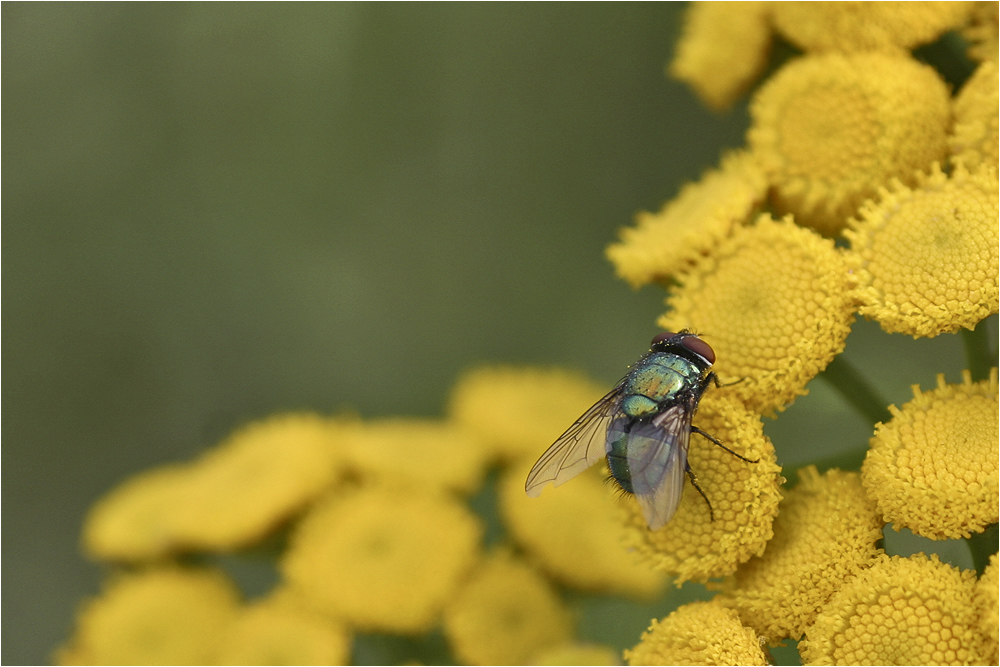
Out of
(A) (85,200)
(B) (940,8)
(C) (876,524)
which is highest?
(A) (85,200)

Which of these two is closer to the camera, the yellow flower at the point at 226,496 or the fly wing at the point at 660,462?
the fly wing at the point at 660,462

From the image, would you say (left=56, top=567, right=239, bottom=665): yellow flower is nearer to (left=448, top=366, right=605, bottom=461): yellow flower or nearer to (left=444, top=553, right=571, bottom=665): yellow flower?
(left=444, top=553, right=571, bottom=665): yellow flower

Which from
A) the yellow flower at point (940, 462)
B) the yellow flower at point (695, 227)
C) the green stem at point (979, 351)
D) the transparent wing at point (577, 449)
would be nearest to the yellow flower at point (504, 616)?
the transparent wing at point (577, 449)

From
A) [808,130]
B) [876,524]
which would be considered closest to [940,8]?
[808,130]

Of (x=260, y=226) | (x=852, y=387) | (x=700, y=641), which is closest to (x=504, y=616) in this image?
(x=700, y=641)

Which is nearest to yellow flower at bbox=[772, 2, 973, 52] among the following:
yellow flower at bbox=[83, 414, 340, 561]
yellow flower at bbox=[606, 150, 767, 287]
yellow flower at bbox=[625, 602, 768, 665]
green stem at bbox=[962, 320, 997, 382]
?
A: yellow flower at bbox=[606, 150, 767, 287]

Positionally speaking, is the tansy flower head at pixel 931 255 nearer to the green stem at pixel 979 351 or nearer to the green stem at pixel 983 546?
the green stem at pixel 979 351

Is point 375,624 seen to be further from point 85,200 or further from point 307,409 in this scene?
point 85,200
